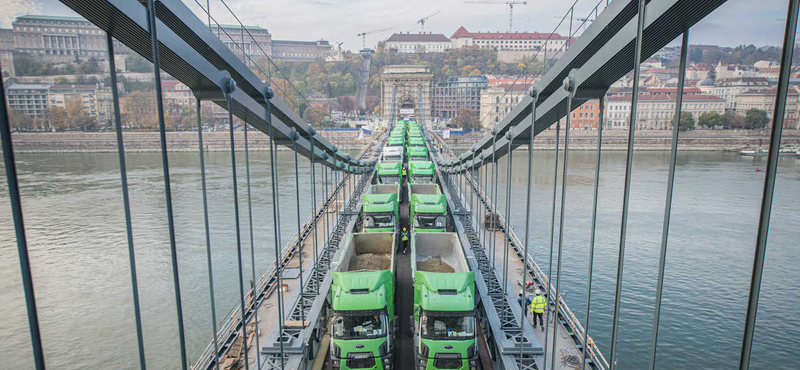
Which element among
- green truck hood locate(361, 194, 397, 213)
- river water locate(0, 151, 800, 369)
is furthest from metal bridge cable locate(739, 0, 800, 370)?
green truck hood locate(361, 194, 397, 213)

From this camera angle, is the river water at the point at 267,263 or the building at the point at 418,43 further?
the building at the point at 418,43

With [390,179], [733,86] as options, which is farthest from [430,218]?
[733,86]

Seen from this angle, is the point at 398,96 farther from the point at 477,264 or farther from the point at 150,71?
the point at 150,71

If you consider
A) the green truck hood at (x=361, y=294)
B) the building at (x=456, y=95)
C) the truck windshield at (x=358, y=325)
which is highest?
the building at (x=456, y=95)

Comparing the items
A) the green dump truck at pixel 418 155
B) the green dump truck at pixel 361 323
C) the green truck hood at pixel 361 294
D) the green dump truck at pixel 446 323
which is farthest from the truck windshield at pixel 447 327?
the green dump truck at pixel 418 155

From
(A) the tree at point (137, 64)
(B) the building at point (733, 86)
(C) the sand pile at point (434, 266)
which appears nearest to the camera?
(B) the building at point (733, 86)

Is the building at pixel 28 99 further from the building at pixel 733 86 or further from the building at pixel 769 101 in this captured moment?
the building at pixel 733 86

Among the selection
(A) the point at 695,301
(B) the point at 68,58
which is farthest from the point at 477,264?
(B) the point at 68,58

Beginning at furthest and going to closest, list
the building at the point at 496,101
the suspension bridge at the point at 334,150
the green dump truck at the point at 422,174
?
the building at the point at 496,101, the green dump truck at the point at 422,174, the suspension bridge at the point at 334,150
